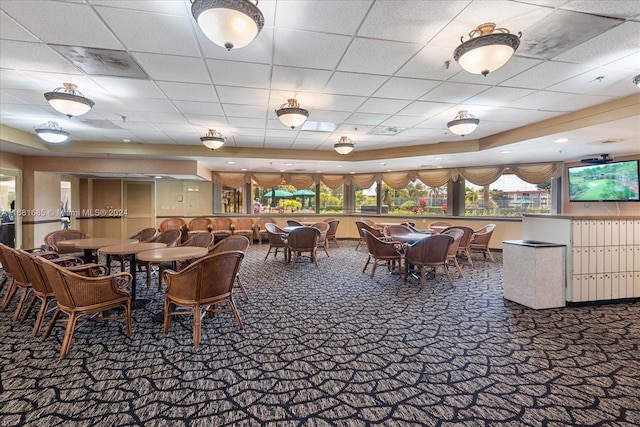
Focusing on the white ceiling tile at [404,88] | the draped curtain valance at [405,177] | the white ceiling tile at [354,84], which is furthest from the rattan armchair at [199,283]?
the draped curtain valance at [405,177]

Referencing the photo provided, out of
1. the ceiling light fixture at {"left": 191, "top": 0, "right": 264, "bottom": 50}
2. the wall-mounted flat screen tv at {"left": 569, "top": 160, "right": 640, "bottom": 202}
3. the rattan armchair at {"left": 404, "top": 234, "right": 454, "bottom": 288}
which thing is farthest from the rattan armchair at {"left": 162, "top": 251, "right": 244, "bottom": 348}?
the wall-mounted flat screen tv at {"left": 569, "top": 160, "right": 640, "bottom": 202}

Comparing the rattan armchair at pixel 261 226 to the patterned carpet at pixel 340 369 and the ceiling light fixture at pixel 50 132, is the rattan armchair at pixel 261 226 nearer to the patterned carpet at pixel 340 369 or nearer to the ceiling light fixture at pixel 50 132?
the ceiling light fixture at pixel 50 132

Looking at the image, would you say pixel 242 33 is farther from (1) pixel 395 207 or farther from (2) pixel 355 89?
(1) pixel 395 207

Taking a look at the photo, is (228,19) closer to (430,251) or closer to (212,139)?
(212,139)

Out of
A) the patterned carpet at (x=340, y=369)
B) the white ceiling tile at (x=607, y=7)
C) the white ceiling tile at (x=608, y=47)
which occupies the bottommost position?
the patterned carpet at (x=340, y=369)

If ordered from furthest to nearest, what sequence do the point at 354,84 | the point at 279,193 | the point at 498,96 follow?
the point at 279,193 < the point at 498,96 < the point at 354,84

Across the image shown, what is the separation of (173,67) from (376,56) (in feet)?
6.91

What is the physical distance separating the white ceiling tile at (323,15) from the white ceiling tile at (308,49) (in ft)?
0.30

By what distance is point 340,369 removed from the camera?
245 cm

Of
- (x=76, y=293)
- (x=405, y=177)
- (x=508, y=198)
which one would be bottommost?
(x=76, y=293)

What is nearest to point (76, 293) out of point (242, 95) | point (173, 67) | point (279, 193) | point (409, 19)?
point (173, 67)

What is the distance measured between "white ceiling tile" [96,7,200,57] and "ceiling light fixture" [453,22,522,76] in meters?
2.22

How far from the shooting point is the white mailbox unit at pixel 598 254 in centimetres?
397

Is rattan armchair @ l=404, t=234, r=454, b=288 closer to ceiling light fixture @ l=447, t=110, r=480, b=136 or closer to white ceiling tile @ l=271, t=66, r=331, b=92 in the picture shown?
ceiling light fixture @ l=447, t=110, r=480, b=136
